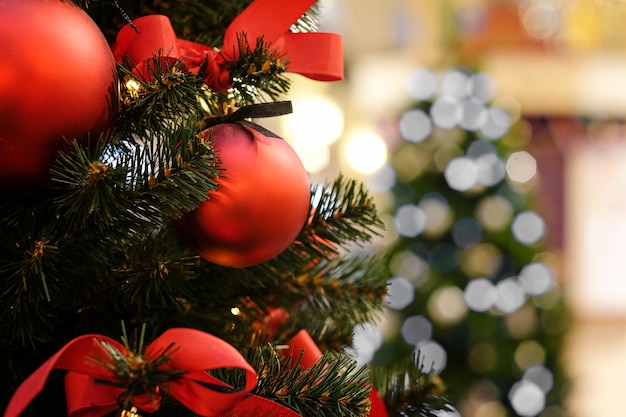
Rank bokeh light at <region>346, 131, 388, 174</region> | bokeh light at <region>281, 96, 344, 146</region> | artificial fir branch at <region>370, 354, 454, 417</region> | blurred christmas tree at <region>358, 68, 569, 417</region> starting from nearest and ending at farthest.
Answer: artificial fir branch at <region>370, 354, 454, 417</region> < blurred christmas tree at <region>358, 68, 569, 417</region> < bokeh light at <region>281, 96, 344, 146</region> < bokeh light at <region>346, 131, 388, 174</region>

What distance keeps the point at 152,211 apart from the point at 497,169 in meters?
1.59

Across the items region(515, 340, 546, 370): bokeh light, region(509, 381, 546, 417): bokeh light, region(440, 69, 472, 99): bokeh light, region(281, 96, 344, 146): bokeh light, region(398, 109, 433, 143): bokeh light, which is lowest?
region(509, 381, 546, 417): bokeh light

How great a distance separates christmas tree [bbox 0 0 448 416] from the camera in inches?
14.9

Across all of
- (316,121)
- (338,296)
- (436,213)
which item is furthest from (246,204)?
(316,121)

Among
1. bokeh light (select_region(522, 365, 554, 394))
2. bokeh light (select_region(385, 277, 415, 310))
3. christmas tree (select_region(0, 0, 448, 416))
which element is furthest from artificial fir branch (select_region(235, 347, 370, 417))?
bokeh light (select_region(522, 365, 554, 394))

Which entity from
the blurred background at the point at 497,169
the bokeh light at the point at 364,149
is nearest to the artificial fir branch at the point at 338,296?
the blurred background at the point at 497,169

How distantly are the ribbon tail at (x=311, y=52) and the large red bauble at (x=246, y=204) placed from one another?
2.7 inches

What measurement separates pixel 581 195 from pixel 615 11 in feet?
2.92

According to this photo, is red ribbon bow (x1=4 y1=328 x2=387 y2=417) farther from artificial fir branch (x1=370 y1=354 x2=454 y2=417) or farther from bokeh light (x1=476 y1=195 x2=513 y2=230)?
bokeh light (x1=476 y1=195 x2=513 y2=230)

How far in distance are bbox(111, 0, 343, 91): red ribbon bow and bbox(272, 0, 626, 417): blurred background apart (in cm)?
138

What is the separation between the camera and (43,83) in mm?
381

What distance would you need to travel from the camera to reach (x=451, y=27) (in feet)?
12.2

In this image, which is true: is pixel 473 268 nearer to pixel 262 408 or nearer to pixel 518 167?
pixel 518 167

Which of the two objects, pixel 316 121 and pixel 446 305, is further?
pixel 316 121
